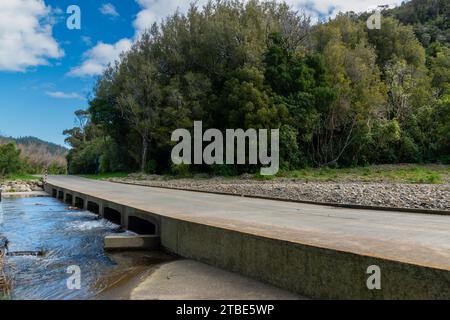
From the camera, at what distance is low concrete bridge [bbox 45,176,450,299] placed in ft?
12.2

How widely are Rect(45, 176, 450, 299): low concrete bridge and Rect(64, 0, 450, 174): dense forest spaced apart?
1855 cm

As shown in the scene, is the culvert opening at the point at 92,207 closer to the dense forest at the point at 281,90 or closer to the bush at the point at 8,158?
the dense forest at the point at 281,90

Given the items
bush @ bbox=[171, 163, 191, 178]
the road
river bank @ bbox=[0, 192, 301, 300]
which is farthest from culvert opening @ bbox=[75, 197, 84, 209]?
the road

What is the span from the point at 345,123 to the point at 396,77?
635 cm

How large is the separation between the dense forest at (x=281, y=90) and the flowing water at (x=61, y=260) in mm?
15848

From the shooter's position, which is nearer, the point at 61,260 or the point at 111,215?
the point at 61,260

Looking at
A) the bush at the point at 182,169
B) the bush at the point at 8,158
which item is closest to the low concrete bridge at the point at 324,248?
the bush at the point at 182,169

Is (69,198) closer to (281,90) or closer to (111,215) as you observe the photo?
(111,215)

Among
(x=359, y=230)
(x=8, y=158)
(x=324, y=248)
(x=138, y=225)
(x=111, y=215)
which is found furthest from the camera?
(x=8, y=158)

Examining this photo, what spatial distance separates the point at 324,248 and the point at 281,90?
25.8 m

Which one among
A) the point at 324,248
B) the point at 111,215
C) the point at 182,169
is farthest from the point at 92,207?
the point at 324,248

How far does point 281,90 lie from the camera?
2927cm

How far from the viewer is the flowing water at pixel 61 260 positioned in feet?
19.3
